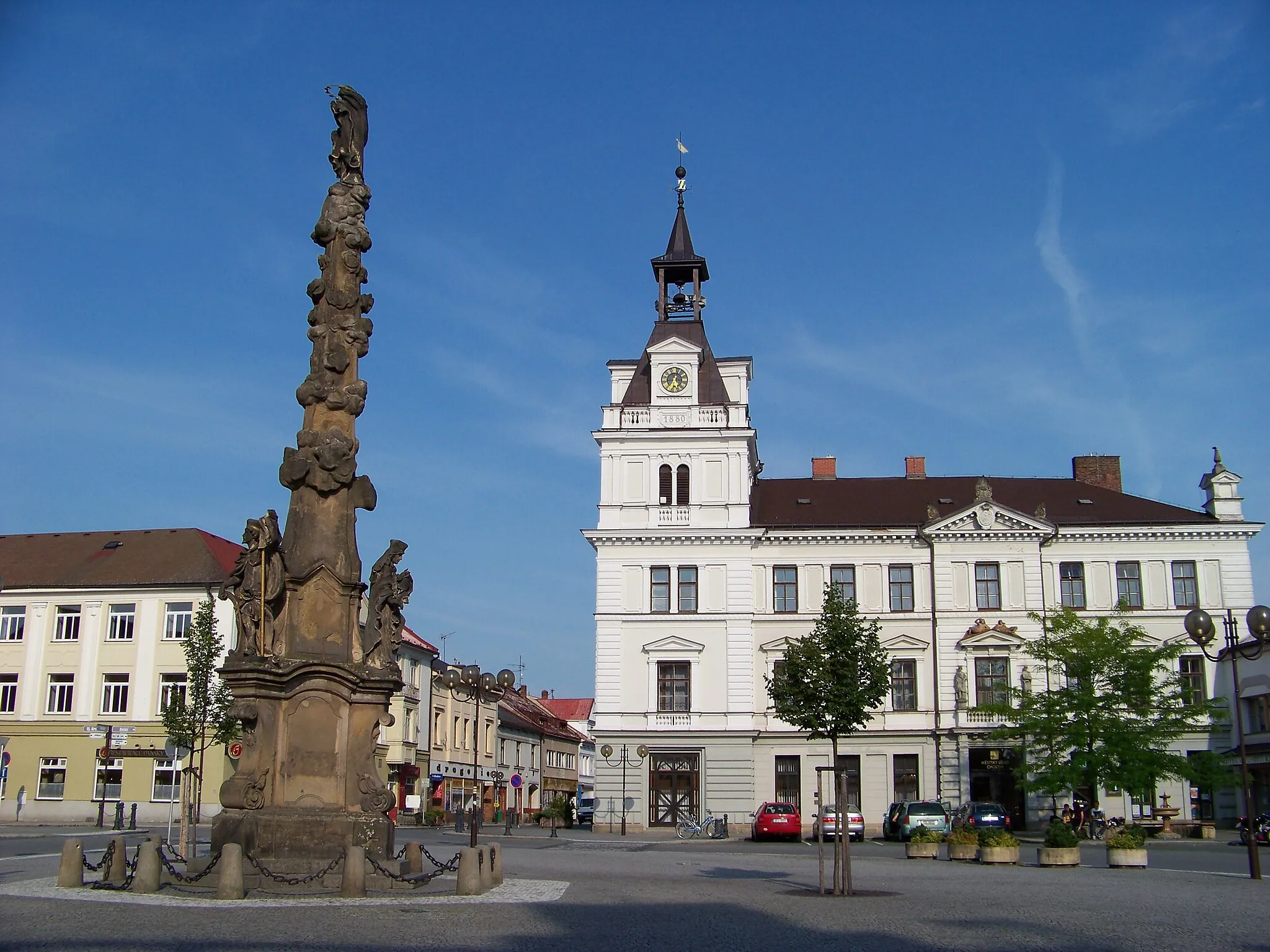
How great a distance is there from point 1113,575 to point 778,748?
15687 mm

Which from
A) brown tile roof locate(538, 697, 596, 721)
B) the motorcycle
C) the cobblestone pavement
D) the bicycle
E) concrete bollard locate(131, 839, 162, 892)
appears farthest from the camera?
brown tile roof locate(538, 697, 596, 721)

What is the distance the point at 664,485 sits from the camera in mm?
51656

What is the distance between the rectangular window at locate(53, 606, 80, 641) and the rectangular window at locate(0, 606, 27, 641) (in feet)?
4.75

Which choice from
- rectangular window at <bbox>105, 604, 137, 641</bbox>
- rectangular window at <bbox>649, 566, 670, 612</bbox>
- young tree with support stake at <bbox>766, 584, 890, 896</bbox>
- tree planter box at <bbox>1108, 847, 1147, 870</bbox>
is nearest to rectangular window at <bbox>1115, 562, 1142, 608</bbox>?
rectangular window at <bbox>649, 566, 670, 612</bbox>

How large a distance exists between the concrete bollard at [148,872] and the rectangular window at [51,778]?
39125mm

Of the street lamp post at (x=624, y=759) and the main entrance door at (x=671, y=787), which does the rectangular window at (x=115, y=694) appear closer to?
the street lamp post at (x=624, y=759)

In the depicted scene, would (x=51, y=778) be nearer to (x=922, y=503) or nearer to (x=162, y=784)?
(x=162, y=784)

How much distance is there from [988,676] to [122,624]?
3686 centimetres

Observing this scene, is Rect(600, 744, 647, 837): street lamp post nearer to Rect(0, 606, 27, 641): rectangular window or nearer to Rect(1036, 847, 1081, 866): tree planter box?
Rect(1036, 847, 1081, 866): tree planter box

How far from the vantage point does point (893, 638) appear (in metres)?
50.8

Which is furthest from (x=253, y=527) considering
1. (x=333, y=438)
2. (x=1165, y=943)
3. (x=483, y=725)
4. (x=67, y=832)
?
(x=483, y=725)

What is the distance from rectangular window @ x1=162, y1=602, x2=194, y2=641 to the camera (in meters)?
53.4

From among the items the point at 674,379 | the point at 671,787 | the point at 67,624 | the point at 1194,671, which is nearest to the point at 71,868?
the point at 671,787

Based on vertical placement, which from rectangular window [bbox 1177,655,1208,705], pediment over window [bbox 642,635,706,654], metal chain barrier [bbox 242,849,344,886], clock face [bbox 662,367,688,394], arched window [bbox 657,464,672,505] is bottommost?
metal chain barrier [bbox 242,849,344,886]
